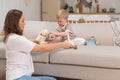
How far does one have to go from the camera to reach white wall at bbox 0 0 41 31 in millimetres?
5129

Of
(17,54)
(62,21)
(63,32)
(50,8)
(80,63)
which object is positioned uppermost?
(50,8)

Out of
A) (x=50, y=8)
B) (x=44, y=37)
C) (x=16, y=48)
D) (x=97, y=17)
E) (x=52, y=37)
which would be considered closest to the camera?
(x=16, y=48)

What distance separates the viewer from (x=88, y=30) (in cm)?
342

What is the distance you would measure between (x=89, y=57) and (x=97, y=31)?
853 mm

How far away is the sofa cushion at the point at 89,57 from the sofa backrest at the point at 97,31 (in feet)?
1.92

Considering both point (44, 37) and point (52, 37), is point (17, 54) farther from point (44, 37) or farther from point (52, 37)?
point (52, 37)

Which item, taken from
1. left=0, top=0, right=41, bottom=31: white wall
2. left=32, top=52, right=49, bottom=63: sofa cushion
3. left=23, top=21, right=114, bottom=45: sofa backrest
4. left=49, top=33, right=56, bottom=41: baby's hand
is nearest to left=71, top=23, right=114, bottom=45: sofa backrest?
left=23, top=21, right=114, bottom=45: sofa backrest

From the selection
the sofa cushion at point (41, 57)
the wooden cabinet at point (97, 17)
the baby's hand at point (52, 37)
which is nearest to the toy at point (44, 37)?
the baby's hand at point (52, 37)

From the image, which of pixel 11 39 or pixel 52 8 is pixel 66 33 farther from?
pixel 52 8

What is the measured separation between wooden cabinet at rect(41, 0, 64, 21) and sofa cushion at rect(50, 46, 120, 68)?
3648 mm

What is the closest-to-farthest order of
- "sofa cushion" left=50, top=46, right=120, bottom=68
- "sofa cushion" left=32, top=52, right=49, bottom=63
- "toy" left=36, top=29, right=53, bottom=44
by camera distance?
1. "sofa cushion" left=50, top=46, right=120, bottom=68
2. "sofa cushion" left=32, top=52, right=49, bottom=63
3. "toy" left=36, top=29, right=53, bottom=44

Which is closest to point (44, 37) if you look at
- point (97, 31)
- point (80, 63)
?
point (80, 63)

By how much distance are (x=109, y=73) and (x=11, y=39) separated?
107 centimetres

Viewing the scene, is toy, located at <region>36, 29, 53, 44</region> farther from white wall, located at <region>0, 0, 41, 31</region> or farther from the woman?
white wall, located at <region>0, 0, 41, 31</region>
